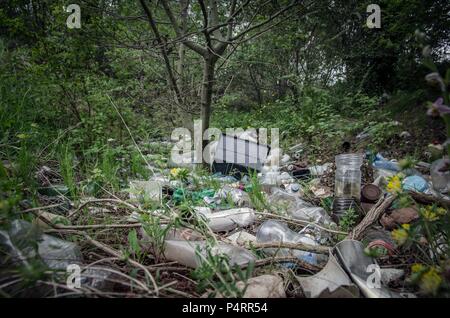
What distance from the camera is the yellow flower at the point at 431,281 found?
673 millimetres

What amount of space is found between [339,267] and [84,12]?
274cm

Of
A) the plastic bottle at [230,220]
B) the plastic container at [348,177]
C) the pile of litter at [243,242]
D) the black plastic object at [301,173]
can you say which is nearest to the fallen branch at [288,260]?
the pile of litter at [243,242]

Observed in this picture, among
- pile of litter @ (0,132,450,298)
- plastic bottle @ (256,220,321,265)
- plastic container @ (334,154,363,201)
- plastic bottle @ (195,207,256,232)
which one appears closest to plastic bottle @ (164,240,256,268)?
pile of litter @ (0,132,450,298)

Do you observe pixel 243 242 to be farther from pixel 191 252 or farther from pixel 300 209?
pixel 300 209

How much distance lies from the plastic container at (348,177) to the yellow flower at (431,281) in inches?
46.1

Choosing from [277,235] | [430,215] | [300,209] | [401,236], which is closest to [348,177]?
[300,209]

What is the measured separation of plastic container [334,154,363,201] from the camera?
75.2 inches

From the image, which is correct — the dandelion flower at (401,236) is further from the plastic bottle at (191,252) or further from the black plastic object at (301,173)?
the black plastic object at (301,173)

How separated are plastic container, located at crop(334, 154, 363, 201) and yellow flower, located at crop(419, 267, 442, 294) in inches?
46.1

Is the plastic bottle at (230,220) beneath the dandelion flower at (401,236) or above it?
Answer: beneath

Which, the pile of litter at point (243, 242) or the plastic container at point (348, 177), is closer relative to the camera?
the pile of litter at point (243, 242)
